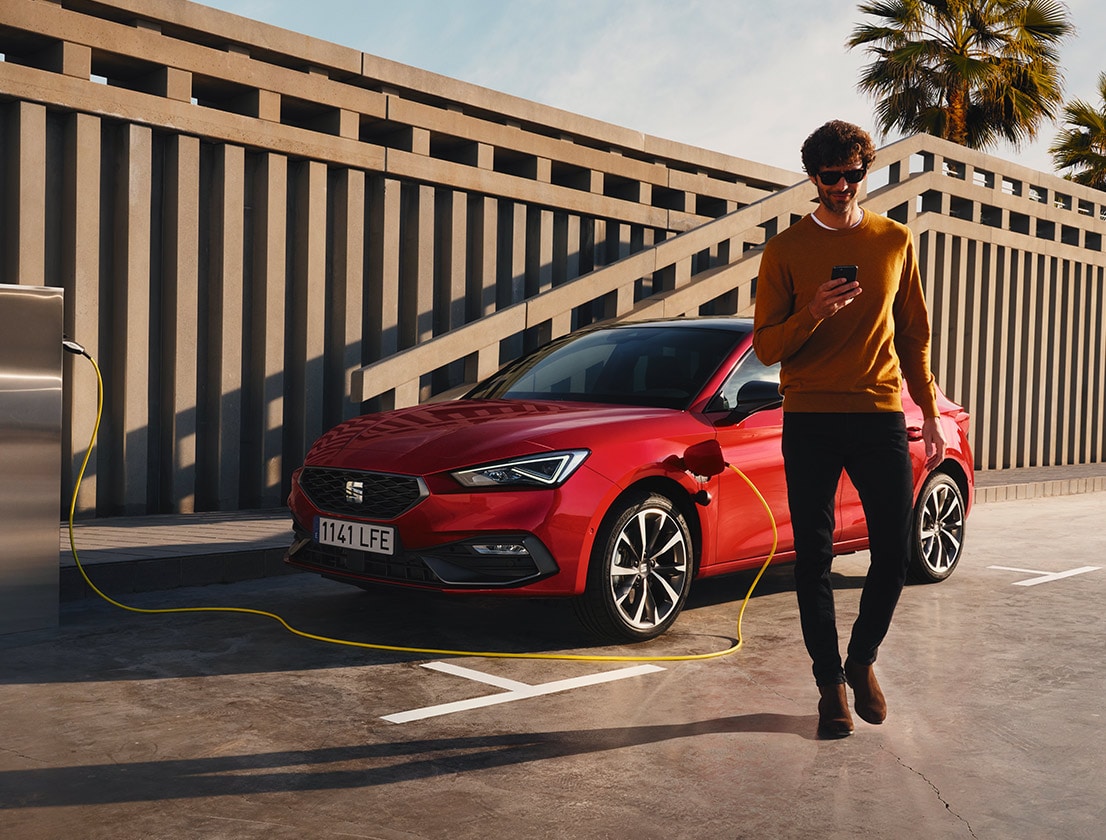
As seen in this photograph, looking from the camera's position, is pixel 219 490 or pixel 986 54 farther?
pixel 986 54

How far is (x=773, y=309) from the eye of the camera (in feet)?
14.7

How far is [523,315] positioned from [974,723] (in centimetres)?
688

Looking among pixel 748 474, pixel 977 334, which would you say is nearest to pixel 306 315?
pixel 748 474

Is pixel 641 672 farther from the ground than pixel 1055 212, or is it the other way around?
pixel 1055 212

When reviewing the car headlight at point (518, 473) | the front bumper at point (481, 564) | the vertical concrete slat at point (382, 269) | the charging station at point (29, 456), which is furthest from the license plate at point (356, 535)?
the vertical concrete slat at point (382, 269)

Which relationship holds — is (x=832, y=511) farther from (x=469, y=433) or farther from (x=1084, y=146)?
(x=1084, y=146)

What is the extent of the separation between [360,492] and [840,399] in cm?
238

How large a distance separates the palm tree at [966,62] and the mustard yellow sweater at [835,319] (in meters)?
19.8

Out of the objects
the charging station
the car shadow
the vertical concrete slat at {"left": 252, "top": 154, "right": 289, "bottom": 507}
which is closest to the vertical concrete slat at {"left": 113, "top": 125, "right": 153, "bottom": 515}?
the vertical concrete slat at {"left": 252, "top": 154, "right": 289, "bottom": 507}

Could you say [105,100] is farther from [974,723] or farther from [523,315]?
[974,723]

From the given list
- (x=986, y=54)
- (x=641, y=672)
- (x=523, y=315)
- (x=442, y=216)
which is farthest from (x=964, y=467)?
(x=986, y=54)

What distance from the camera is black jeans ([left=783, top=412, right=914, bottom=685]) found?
14.4ft

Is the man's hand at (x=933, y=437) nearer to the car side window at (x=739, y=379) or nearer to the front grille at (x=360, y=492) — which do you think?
the car side window at (x=739, y=379)

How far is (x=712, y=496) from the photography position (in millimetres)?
6184
